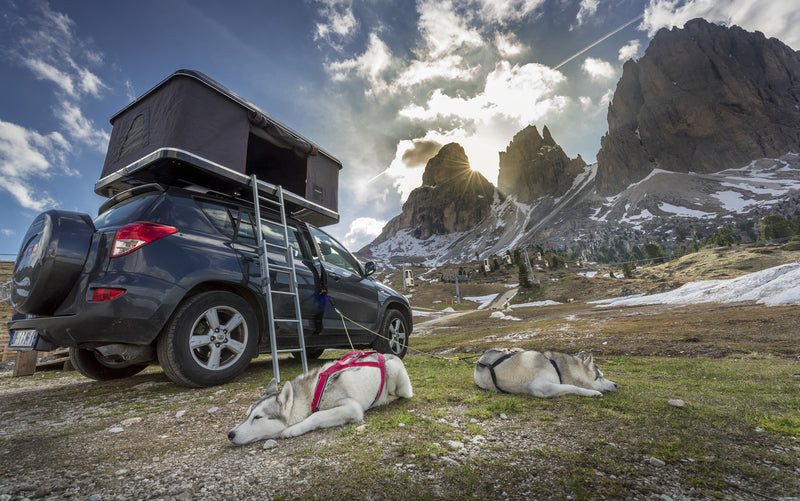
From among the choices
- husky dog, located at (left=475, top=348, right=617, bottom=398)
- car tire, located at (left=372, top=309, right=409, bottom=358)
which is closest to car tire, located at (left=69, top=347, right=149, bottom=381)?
car tire, located at (left=372, top=309, right=409, bottom=358)

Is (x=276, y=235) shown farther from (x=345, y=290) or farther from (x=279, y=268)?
(x=345, y=290)

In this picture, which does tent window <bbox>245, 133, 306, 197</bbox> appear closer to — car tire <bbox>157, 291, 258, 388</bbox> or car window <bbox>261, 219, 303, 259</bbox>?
car window <bbox>261, 219, 303, 259</bbox>

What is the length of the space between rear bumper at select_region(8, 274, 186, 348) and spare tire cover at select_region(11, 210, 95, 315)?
17 centimetres

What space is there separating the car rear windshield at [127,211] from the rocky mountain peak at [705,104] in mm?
213887

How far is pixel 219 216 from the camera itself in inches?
164

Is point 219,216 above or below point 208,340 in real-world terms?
Answer: above

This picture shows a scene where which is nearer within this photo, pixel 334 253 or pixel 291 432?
pixel 291 432

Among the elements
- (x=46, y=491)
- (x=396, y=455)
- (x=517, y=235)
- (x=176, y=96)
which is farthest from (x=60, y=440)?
(x=517, y=235)

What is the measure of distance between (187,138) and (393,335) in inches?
185

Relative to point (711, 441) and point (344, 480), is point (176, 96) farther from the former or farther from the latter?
point (711, 441)

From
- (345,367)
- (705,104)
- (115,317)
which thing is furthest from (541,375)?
(705,104)

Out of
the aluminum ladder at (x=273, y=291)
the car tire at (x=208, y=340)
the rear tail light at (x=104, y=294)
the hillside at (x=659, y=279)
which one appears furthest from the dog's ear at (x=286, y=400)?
the hillside at (x=659, y=279)

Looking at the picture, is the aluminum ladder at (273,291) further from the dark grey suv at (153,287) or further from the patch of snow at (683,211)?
the patch of snow at (683,211)

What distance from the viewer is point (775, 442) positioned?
2.07 metres
